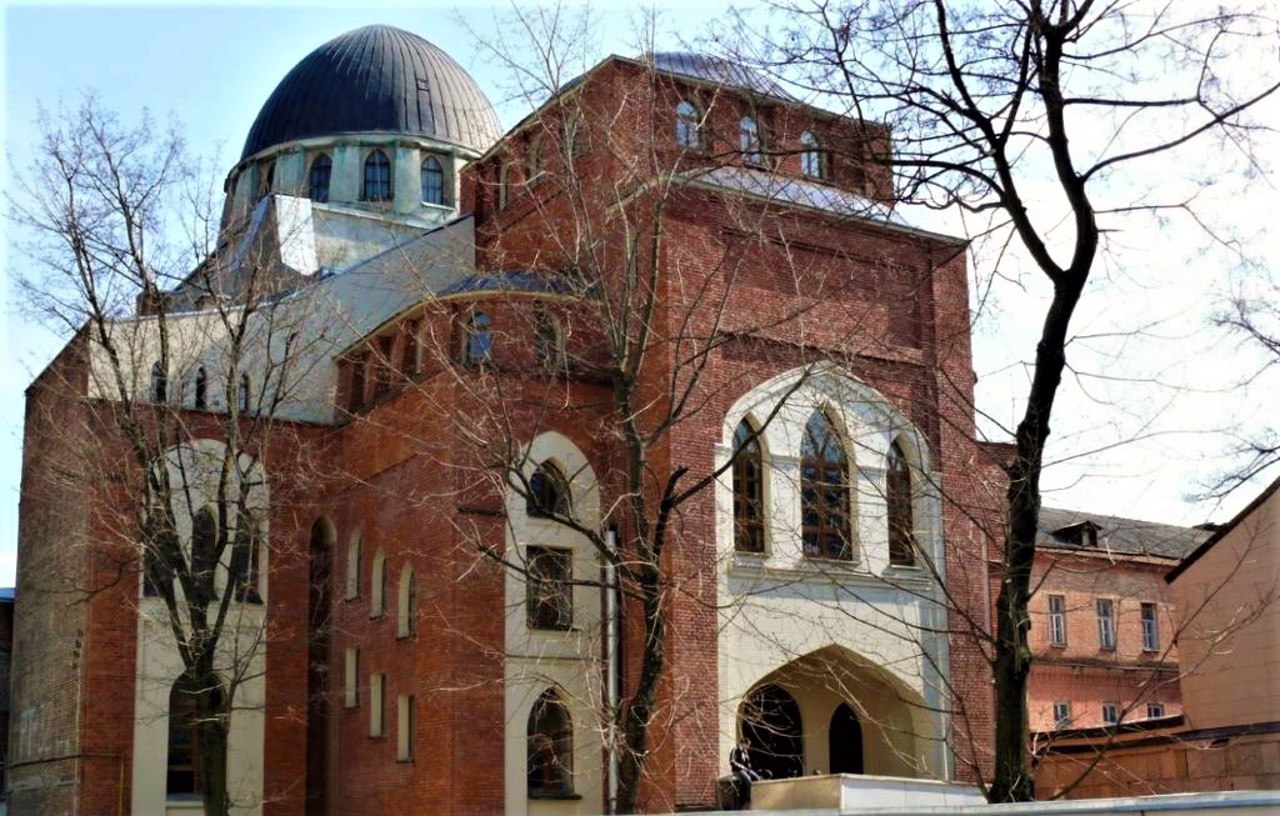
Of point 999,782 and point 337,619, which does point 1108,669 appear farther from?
point 999,782

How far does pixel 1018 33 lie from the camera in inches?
375

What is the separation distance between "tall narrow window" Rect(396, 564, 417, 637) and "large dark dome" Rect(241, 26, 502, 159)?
685 inches

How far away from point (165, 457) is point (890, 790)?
10.4 m

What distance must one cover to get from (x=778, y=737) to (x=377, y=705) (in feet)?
20.2

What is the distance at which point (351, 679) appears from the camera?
83.1 feet

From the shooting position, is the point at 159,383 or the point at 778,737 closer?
the point at 159,383

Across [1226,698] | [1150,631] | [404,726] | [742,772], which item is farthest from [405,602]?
[1150,631]

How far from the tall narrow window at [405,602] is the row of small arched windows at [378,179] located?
1646cm

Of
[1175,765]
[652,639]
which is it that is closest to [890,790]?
[1175,765]

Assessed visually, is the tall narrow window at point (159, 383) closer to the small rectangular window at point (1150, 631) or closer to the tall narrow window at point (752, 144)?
the tall narrow window at point (752, 144)

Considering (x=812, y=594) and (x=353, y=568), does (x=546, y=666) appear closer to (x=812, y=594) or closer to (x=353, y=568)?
(x=812, y=594)

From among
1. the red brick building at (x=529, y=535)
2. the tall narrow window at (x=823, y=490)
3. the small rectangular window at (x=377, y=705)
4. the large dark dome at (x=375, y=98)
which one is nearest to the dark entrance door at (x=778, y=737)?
the red brick building at (x=529, y=535)

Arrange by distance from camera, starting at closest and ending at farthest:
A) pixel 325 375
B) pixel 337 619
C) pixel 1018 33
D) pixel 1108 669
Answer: pixel 1018 33
pixel 337 619
pixel 325 375
pixel 1108 669

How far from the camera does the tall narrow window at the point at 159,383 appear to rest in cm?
2111
